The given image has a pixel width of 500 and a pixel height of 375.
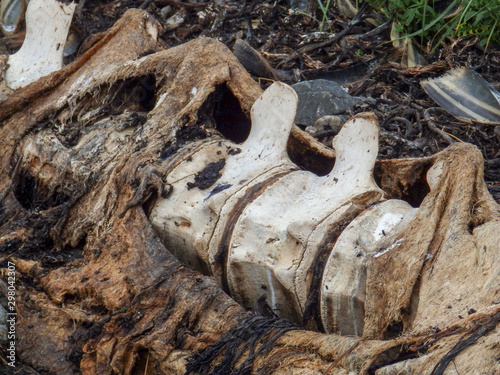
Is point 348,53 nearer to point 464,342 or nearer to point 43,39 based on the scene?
point 43,39

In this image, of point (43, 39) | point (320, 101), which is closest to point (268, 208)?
point (320, 101)

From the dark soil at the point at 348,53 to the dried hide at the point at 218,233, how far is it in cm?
75

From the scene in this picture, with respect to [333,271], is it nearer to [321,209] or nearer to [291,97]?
[321,209]

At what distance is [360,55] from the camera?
182 inches

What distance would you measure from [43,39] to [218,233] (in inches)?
84.5

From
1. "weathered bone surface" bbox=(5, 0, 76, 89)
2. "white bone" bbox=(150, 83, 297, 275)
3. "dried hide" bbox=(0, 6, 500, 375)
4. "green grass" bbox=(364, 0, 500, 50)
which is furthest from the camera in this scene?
"green grass" bbox=(364, 0, 500, 50)

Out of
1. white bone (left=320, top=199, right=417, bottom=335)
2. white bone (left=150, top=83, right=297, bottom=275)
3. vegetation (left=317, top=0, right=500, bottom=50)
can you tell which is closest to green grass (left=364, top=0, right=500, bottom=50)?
vegetation (left=317, top=0, right=500, bottom=50)

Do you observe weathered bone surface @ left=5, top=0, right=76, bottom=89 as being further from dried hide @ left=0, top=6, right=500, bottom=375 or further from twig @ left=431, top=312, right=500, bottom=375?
twig @ left=431, top=312, right=500, bottom=375

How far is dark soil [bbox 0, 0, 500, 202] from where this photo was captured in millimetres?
3742

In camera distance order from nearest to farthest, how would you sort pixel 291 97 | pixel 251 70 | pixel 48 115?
1. pixel 291 97
2. pixel 48 115
3. pixel 251 70

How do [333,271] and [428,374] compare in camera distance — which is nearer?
[428,374]

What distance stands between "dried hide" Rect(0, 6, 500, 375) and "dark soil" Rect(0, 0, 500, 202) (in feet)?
2.46

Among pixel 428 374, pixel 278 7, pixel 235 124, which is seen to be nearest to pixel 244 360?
pixel 428 374

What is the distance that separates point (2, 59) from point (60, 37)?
395mm
